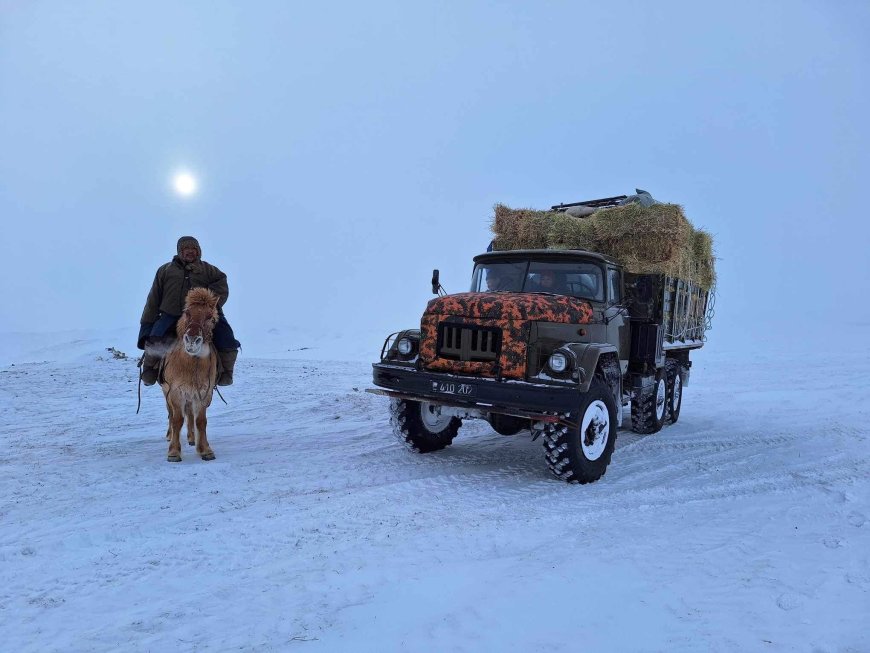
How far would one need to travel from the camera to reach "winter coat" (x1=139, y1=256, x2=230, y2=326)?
730cm

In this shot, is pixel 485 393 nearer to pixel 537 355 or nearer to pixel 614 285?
pixel 537 355

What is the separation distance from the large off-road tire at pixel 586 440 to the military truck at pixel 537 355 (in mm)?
11

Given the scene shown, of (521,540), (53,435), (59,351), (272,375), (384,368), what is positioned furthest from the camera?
(59,351)

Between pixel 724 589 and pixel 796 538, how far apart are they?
4.58ft

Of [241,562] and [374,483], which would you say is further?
[374,483]

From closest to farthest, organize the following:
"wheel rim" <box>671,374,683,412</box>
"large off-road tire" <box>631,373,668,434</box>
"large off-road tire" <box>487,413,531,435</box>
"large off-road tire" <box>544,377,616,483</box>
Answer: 1. "large off-road tire" <box>544,377,616,483</box>
2. "large off-road tire" <box>487,413,531,435</box>
3. "large off-road tire" <box>631,373,668,434</box>
4. "wheel rim" <box>671,374,683,412</box>

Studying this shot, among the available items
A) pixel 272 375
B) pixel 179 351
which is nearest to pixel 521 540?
pixel 179 351

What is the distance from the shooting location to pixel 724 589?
4.03 m

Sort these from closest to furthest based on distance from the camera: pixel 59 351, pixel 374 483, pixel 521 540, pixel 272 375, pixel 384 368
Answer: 1. pixel 521 540
2. pixel 374 483
3. pixel 384 368
4. pixel 272 375
5. pixel 59 351

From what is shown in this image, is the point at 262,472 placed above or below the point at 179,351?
below

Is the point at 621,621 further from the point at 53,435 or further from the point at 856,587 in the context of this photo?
the point at 53,435

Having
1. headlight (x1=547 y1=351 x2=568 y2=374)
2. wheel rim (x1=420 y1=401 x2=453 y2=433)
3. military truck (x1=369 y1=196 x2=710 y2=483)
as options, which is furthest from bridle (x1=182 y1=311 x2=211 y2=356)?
headlight (x1=547 y1=351 x2=568 y2=374)

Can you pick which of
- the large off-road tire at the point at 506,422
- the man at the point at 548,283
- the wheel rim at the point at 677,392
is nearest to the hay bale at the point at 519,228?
the man at the point at 548,283

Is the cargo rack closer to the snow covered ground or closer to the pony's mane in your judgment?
the snow covered ground
